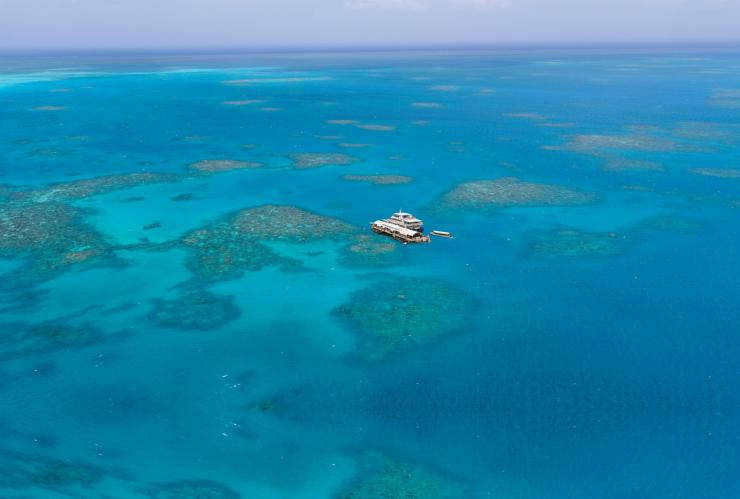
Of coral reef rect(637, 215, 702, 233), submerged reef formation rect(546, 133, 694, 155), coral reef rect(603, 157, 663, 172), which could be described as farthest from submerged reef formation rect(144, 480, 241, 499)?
submerged reef formation rect(546, 133, 694, 155)

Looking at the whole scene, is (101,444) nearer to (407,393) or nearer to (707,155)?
(407,393)

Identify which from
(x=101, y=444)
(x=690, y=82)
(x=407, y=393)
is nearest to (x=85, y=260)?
(x=101, y=444)

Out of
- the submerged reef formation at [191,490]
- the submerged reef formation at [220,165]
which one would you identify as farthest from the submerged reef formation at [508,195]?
the submerged reef formation at [191,490]

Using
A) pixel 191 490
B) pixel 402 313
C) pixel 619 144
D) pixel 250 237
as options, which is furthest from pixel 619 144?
pixel 191 490

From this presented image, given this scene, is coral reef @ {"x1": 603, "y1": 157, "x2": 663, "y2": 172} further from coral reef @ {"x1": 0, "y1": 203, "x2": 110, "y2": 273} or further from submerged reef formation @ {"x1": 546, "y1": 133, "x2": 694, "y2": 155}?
coral reef @ {"x1": 0, "y1": 203, "x2": 110, "y2": 273}

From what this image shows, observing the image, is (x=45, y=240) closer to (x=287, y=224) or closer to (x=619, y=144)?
(x=287, y=224)

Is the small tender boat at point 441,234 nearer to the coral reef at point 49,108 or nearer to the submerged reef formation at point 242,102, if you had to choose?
the submerged reef formation at point 242,102

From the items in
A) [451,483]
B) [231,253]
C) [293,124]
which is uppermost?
[293,124]
